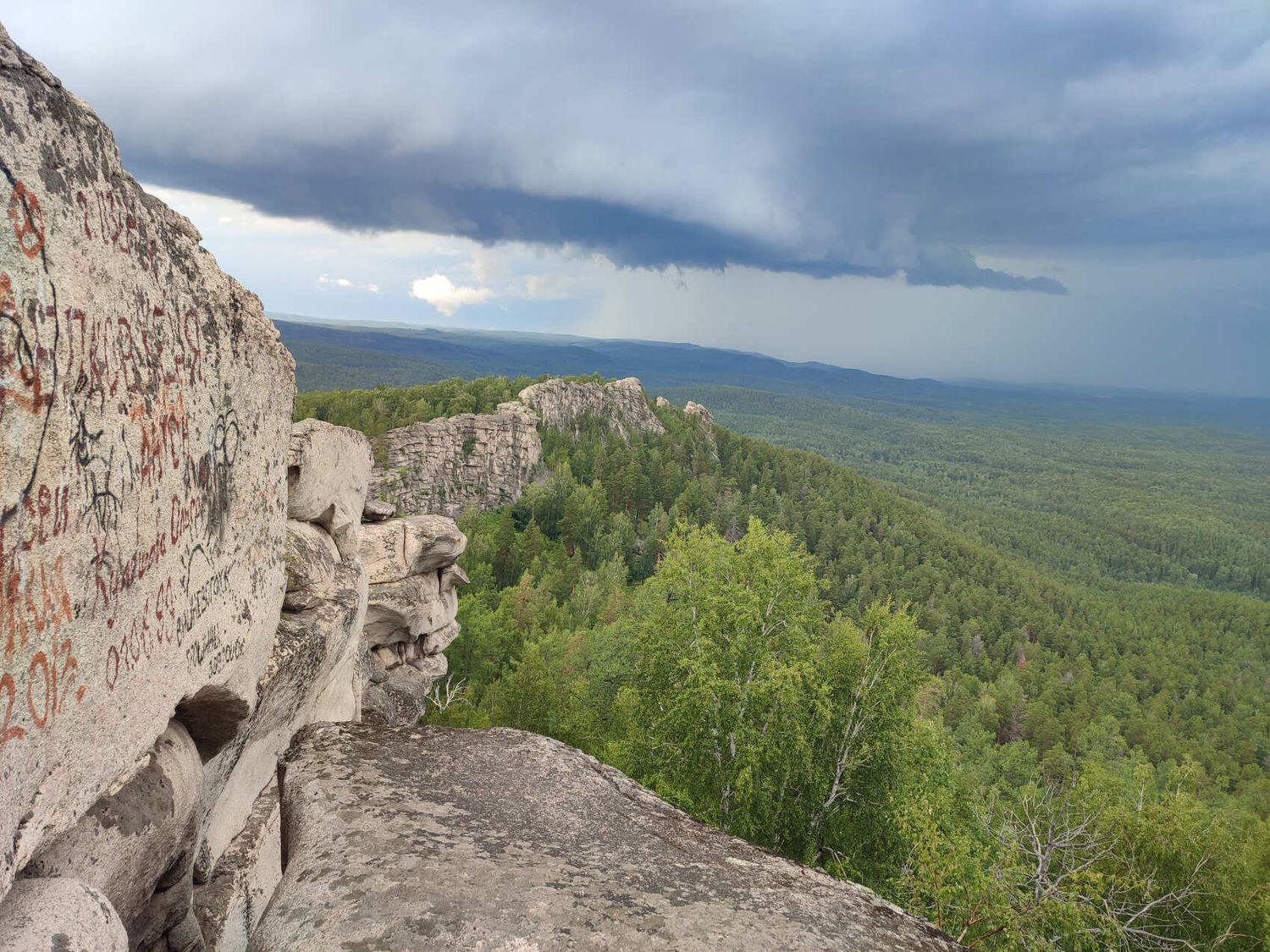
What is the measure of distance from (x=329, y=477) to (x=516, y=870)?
22.8 ft

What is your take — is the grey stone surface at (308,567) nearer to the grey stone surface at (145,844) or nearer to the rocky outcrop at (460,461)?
the grey stone surface at (145,844)

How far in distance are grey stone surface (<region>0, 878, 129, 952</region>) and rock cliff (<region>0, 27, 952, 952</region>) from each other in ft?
0.05

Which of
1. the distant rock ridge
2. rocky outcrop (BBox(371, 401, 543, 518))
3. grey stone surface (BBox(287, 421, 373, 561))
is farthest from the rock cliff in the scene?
rocky outcrop (BBox(371, 401, 543, 518))

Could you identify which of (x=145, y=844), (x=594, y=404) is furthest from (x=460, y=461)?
(x=145, y=844)

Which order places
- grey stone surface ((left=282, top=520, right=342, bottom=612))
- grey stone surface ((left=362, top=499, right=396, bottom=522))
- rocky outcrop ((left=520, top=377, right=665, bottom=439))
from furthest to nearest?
1. rocky outcrop ((left=520, top=377, right=665, bottom=439))
2. grey stone surface ((left=362, top=499, right=396, bottom=522))
3. grey stone surface ((left=282, top=520, right=342, bottom=612))

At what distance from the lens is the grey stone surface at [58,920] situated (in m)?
3.47

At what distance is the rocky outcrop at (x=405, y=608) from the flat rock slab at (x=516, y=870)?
11.8 metres

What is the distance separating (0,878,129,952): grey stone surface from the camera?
3.47 m

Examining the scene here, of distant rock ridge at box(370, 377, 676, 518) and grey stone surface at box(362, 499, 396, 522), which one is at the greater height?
grey stone surface at box(362, 499, 396, 522)

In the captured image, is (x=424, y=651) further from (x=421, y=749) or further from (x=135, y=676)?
(x=135, y=676)

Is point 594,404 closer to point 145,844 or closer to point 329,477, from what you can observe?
point 329,477

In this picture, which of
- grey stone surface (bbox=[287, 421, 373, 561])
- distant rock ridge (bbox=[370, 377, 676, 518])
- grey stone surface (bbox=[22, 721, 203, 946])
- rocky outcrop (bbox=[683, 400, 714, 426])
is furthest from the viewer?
rocky outcrop (bbox=[683, 400, 714, 426])

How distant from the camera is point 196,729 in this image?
616cm

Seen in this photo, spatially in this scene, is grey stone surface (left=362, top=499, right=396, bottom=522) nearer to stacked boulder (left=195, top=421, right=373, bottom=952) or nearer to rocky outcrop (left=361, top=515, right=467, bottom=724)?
rocky outcrop (left=361, top=515, right=467, bottom=724)
